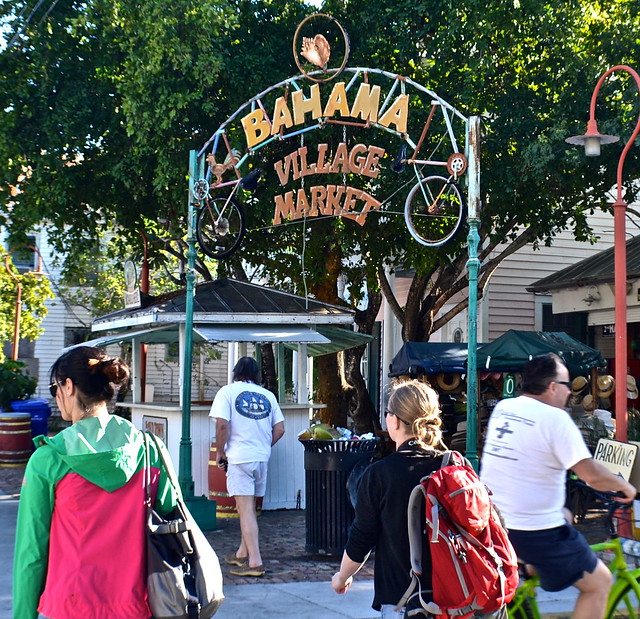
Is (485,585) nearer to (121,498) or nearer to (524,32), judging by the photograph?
(121,498)

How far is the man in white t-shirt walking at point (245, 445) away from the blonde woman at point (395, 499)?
4.12 metres

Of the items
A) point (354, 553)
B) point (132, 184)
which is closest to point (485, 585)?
point (354, 553)

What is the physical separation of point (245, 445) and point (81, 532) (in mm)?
4969

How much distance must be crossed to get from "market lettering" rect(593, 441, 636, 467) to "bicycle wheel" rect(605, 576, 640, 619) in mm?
4990

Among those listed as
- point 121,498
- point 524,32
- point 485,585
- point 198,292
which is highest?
point 524,32

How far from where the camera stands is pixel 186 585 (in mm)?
3150

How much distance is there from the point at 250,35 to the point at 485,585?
12.6m

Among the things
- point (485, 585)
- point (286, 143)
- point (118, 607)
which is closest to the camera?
point (118, 607)

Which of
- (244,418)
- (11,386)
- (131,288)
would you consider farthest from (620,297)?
(11,386)

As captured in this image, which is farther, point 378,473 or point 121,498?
point 378,473

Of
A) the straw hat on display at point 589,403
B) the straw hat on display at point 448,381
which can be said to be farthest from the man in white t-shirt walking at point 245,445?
the straw hat on display at point 448,381

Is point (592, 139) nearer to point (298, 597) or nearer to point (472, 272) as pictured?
point (472, 272)

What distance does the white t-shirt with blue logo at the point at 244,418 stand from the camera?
7984mm

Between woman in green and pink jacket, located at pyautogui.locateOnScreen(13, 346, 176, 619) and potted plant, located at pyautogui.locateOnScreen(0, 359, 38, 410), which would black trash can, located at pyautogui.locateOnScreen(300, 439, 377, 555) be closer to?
woman in green and pink jacket, located at pyautogui.locateOnScreen(13, 346, 176, 619)
